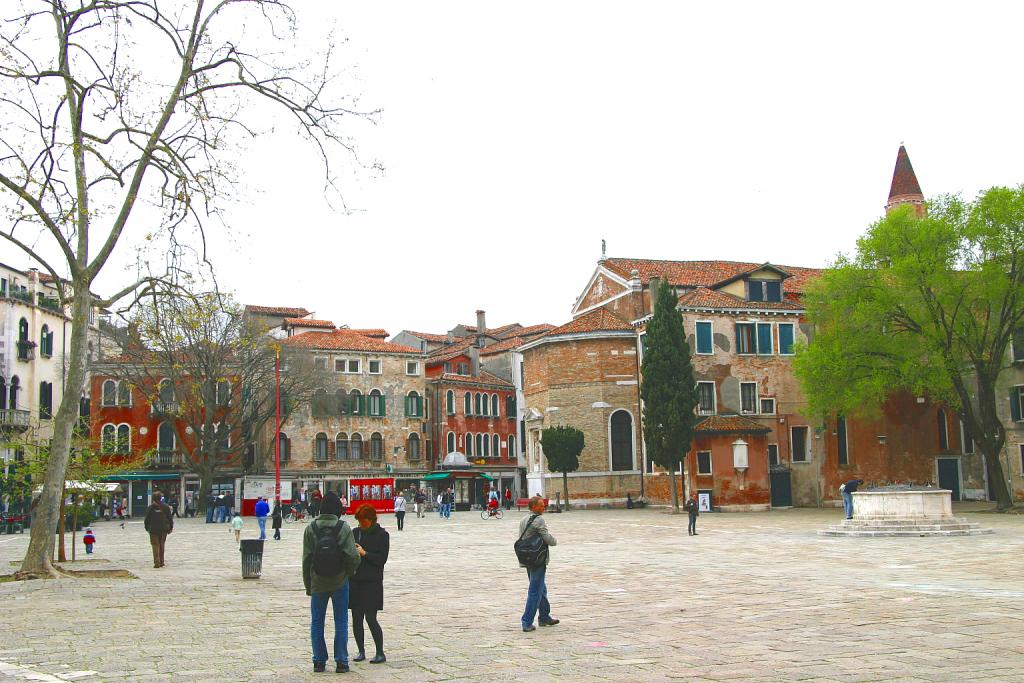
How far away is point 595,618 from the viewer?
472 inches

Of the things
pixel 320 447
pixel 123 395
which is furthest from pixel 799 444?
pixel 123 395

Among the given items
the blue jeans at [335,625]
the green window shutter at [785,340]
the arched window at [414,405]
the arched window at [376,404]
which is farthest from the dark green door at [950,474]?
the blue jeans at [335,625]

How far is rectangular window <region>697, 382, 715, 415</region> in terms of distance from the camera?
146 feet

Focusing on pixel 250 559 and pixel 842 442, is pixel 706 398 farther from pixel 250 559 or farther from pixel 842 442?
pixel 250 559

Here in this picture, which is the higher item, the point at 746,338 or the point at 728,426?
the point at 746,338

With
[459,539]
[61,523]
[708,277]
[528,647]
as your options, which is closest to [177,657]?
[528,647]

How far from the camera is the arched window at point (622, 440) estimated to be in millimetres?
47312

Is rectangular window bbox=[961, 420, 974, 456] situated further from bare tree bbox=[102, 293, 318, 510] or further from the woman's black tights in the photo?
the woman's black tights

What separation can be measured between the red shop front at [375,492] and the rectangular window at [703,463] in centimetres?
1509

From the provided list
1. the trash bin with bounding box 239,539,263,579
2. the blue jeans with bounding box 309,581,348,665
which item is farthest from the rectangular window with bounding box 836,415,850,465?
the blue jeans with bounding box 309,581,348,665

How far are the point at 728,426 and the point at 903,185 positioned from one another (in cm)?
2776

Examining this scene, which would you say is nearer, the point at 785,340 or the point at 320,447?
the point at 785,340

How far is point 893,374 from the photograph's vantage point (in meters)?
38.2

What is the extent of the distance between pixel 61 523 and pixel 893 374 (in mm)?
29310
